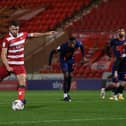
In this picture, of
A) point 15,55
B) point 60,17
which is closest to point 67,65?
point 15,55

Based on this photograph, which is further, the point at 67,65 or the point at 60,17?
the point at 60,17

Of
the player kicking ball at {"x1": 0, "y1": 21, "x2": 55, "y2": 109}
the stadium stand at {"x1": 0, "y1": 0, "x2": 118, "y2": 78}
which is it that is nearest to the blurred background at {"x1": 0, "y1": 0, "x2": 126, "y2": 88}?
the stadium stand at {"x1": 0, "y1": 0, "x2": 118, "y2": 78}

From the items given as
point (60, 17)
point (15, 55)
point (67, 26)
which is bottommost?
point (67, 26)

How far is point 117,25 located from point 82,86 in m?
5.64

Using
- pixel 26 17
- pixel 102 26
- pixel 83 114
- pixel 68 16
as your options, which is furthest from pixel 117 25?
pixel 83 114

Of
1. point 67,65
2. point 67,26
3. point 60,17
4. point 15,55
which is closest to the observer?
point 15,55

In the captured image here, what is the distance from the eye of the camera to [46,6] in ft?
108

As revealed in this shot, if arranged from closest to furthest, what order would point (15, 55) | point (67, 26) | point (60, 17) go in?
point (15, 55), point (67, 26), point (60, 17)

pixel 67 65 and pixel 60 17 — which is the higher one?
pixel 60 17

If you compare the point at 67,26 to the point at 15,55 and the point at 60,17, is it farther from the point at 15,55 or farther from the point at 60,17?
the point at 15,55

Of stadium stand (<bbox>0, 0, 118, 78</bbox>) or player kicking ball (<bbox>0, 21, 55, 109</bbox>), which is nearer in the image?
player kicking ball (<bbox>0, 21, 55, 109</bbox>)

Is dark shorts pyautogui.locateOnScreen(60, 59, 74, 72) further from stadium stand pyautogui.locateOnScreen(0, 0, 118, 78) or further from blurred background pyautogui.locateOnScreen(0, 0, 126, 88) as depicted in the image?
stadium stand pyautogui.locateOnScreen(0, 0, 118, 78)

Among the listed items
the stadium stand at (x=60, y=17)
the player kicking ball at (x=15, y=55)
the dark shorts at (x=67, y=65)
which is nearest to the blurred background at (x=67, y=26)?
the stadium stand at (x=60, y=17)

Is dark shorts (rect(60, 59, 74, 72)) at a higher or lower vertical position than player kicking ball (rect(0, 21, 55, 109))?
lower
